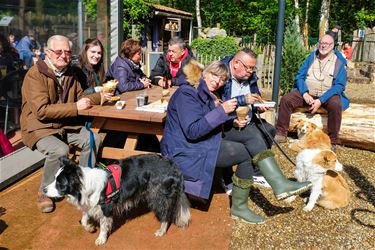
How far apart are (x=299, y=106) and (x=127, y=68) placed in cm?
294

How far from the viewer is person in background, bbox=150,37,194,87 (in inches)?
213

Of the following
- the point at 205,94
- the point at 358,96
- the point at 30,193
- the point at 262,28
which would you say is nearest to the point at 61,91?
the point at 30,193

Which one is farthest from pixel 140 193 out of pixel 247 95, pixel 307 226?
pixel 307 226

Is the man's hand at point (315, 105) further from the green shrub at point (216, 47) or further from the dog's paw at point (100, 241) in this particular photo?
the green shrub at point (216, 47)

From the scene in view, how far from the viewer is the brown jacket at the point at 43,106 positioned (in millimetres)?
3336

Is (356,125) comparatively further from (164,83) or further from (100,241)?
(100,241)

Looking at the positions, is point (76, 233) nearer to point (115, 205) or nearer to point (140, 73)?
point (115, 205)

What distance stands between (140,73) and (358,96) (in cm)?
814

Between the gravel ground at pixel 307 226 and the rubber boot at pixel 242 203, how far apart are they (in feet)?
0.22

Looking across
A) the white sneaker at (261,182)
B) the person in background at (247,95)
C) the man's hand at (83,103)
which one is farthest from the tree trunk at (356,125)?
the man's hand at (83,103)

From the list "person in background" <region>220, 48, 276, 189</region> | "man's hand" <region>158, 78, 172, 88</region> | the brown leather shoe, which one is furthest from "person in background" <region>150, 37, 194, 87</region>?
the brown leather shoe

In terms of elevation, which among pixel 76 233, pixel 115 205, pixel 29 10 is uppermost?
pixel 29 10

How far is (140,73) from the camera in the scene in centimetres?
546

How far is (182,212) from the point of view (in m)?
3.29
